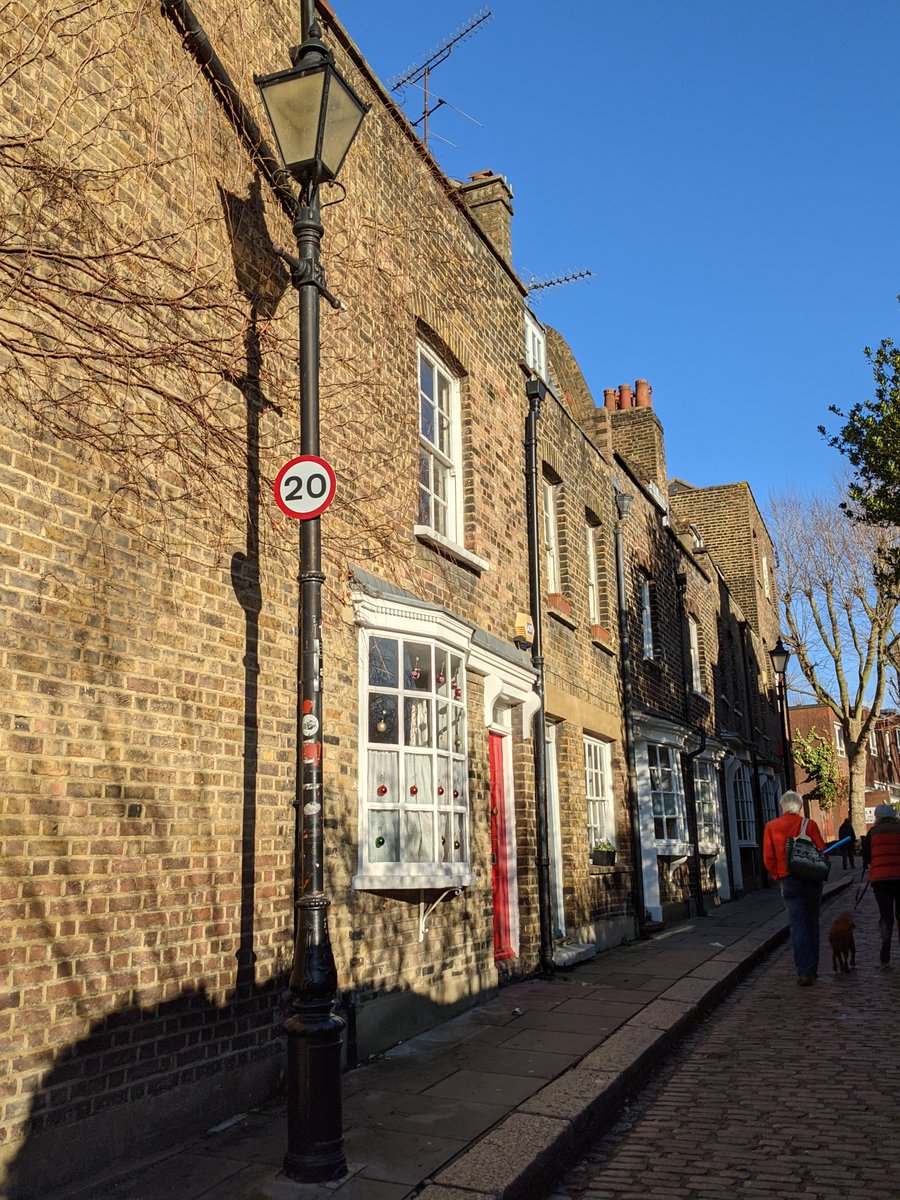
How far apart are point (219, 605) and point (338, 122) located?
8.63 ft

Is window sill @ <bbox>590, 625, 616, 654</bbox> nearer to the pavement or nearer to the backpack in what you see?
the backpack

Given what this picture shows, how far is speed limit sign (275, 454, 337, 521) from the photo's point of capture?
471 centimetres

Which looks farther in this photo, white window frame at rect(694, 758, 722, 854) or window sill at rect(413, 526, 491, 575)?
white window frame at rect(694, 758, 722, 854)

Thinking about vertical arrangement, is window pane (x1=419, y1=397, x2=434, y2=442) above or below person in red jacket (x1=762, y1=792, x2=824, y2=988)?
above

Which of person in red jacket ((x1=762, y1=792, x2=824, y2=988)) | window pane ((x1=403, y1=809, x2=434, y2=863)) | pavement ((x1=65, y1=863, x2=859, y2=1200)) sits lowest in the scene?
pavement ((x1=65, y1=863, x2=859, y2=1200))

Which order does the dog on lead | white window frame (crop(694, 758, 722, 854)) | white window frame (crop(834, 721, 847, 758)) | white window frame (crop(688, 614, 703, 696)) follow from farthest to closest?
white window frame (crop(834, 721, 847, 758)) < white window frame (crop(688, 614, 703, 696)) < white window frame (crop(694, 758, 722, 854)) < the dog on lead

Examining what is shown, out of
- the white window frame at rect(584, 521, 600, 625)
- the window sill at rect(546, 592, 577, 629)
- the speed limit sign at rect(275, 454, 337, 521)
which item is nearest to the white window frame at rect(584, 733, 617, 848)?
the white window frame at rect(584, 521, 600, 625)

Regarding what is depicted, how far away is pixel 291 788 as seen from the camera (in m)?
6.10

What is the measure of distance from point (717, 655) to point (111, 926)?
20146mm

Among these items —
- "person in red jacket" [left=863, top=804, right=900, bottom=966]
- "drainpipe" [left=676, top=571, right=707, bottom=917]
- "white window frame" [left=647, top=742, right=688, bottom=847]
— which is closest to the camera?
"person in red jacket" [left=863, top=804, right=900, bottom=966]

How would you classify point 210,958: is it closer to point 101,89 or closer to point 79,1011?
point 79,1011

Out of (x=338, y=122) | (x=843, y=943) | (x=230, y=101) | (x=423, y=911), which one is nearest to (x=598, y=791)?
(x=843, y=943)

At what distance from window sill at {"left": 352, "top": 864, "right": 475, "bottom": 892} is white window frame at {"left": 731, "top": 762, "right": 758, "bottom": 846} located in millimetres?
16975

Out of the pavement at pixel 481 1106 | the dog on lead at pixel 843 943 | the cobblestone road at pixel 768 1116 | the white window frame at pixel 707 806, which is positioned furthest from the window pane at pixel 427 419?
the white window frame at pixel 707 806
